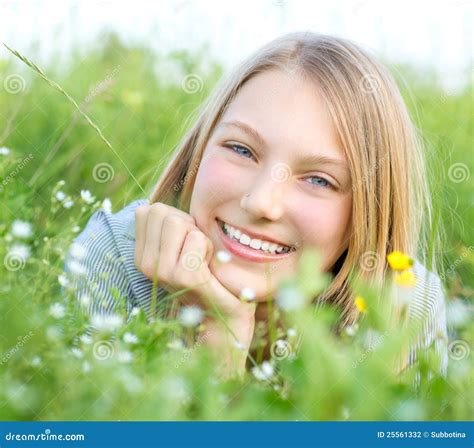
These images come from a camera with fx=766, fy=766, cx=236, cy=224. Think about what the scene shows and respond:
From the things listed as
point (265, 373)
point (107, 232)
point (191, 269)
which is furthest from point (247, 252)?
point (265, 373)

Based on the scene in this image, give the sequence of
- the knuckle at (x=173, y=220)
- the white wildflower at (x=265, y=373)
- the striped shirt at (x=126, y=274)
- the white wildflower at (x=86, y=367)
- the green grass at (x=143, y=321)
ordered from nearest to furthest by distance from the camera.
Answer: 1. the green grass at (x=143, y=321)
2. the white wildflower at (x=86, y=367)
3. the white wildflower at (x=265, y=373)
4. the knuckle at (x=173, y=220)
5. the striped shirt at (x=126, y=274)

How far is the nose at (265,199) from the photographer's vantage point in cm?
213

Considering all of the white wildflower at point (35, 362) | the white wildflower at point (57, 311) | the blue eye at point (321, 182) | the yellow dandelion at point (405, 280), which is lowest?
the white wildflower at point (57, 311)

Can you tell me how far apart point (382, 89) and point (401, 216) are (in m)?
0.42

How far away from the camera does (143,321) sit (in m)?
1.73

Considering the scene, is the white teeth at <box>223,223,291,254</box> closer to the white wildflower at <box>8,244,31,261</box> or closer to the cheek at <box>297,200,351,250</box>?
the cheek at <box>297,200,351,250</box>

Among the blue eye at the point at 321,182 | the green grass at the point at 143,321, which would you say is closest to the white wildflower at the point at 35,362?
the green grass at the point at 143,321

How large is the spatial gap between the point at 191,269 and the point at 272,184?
1.10 feet

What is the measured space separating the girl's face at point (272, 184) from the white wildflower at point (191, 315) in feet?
0.41

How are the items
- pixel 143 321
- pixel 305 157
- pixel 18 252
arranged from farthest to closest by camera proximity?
pixel 305 157, pixel 18 252, pixel 143 321

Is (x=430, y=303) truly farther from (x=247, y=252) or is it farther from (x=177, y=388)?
(x=177, y=388)

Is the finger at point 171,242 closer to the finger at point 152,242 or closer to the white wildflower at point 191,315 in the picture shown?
the finger at point 152,242
